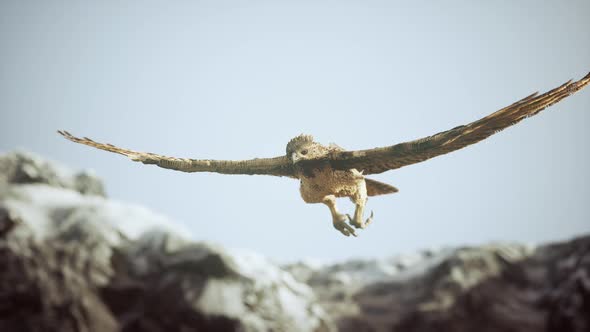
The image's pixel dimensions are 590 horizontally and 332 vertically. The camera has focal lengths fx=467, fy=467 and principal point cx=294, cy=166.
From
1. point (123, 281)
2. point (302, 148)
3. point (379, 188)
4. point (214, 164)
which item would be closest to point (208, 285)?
point (123, 281)

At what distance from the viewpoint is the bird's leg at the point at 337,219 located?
614 centimetres

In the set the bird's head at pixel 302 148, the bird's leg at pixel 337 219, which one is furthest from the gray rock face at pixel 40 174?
the bird's leg at pixel 337 219

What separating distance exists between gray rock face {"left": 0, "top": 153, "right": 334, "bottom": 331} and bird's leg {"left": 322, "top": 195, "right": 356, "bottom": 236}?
14.6 feet

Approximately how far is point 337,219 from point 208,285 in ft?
16.4

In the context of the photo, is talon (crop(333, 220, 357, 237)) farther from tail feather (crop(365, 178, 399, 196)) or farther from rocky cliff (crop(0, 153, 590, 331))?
rocky cliff (crop(0, 153, 590, 331))

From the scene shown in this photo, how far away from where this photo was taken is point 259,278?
416 inches

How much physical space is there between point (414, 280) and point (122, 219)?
711cm

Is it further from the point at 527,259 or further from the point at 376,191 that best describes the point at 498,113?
the point at 527,259

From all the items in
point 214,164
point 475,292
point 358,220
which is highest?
point 475,292

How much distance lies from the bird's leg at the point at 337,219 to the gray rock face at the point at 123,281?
4.46m

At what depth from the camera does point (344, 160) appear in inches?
240

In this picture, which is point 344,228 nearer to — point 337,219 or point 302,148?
point 337,219

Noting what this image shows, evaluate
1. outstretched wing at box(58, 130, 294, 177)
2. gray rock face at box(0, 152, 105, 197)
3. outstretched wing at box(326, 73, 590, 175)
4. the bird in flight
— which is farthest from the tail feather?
gray rock face at box(0, 152, 105, 197)

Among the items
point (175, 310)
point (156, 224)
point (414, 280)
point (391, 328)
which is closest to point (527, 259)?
point (414, 280)
